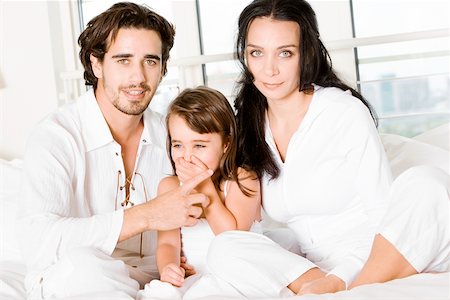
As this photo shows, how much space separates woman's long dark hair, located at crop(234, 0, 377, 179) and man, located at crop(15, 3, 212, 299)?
19cm

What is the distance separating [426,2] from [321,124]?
1209 mm

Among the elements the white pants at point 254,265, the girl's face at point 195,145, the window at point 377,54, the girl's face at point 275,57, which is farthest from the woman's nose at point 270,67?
the window at point 377,54

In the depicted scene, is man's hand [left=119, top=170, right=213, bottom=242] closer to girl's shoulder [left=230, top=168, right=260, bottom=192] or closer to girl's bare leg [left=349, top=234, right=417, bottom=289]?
girl's shoulder [left=230, top=168, right=260, bottom=192]

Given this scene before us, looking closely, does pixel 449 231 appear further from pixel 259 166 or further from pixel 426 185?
pixel 259 166

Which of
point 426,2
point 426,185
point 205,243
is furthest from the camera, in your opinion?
point 426,2

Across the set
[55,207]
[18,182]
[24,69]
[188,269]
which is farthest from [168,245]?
[24,69]

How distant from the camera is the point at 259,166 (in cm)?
197

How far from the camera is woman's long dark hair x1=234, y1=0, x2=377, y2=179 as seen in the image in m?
1.93

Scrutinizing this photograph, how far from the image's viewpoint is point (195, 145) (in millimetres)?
2000

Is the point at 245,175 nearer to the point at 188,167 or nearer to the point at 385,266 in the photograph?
the point at 188,167

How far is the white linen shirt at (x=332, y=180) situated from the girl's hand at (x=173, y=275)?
1.05 ft

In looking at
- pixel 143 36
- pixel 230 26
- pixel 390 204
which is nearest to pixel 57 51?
pixel 230 26

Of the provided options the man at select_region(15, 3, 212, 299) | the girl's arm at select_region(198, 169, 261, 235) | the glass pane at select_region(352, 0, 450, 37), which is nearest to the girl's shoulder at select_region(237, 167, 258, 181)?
the girl's arm at select_region(198, 169, 261, 235)

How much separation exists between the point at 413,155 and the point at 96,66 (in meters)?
0.97
